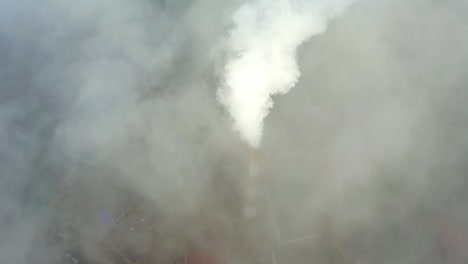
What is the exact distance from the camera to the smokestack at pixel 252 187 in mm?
5809

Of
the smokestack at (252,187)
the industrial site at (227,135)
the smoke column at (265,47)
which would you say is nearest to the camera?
the smoke column at (265,47)

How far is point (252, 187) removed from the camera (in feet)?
19.7

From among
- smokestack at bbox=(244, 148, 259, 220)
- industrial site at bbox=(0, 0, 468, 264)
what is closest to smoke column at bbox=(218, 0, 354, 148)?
industrial site at bbox=(0, 0, 468, 264)

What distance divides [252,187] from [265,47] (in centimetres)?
242

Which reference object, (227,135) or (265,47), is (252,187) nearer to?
(227,135)

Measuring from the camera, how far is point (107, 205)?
19.4 ft

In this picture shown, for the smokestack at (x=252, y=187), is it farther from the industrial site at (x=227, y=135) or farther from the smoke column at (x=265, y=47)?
the smoke column at (x=265, y=47)

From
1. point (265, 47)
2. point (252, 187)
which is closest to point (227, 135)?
point (252, 187)

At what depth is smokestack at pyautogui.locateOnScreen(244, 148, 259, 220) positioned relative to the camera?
19.1ft

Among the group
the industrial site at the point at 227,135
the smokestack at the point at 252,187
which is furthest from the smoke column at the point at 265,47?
the smokestack at the point at 252,187

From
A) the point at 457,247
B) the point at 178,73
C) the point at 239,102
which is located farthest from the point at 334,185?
the point at 178,73

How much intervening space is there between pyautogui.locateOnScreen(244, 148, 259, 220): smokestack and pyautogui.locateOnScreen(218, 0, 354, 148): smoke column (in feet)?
3.48

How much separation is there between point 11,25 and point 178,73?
3.43 metres

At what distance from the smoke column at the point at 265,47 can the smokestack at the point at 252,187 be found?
106cm
